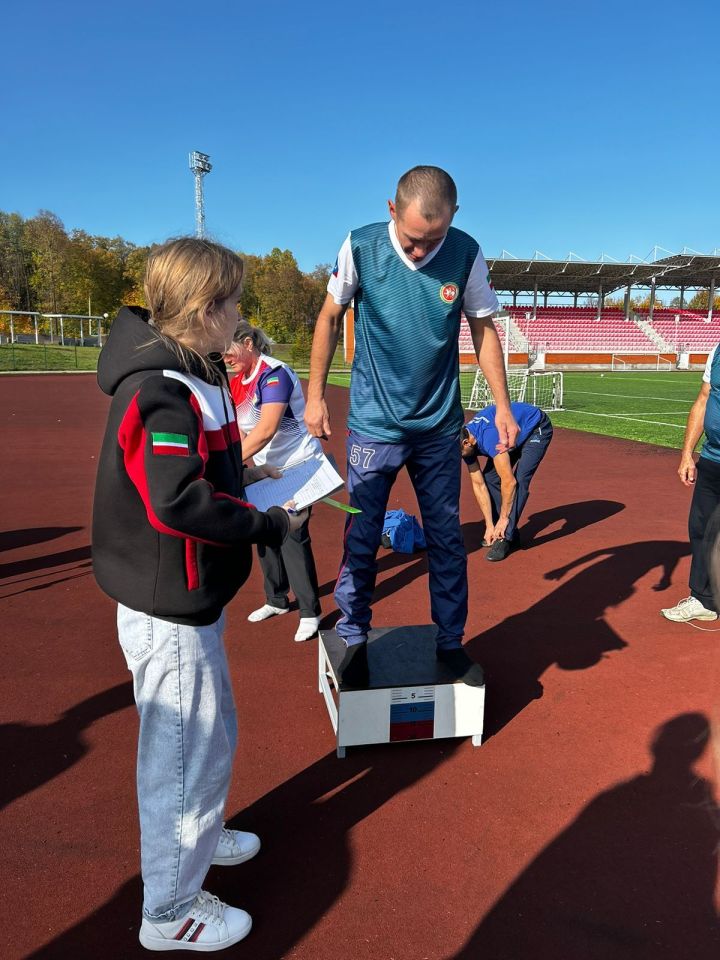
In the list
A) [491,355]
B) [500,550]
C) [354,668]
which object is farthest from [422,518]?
[500,550]

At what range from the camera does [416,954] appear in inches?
81.0

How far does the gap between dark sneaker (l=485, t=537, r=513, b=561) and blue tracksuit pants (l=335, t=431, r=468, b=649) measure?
2.88 meters

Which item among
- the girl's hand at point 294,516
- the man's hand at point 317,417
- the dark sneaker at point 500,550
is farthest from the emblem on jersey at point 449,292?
the dark sneaker at point 500,550

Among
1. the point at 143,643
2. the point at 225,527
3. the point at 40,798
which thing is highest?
the point at 225,527

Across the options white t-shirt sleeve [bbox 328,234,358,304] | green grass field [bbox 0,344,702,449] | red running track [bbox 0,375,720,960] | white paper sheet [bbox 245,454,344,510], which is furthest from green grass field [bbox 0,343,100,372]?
white paper sheet [bbox 245,454,344,510]

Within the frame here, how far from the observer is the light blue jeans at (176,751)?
187cm

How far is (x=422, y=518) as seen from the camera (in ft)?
10.6

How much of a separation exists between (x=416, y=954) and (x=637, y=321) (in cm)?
6690

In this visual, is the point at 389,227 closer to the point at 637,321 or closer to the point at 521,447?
the point at 521,447

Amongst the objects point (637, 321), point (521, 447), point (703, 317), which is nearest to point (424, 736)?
point (521, 447)

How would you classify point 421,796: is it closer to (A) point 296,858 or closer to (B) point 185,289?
(A) point 296,858

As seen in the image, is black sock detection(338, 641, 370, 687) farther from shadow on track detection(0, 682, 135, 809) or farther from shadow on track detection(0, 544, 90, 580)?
shadow on track detection(0, 544, 90, 580)

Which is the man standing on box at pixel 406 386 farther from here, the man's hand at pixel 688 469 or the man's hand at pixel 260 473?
the man's hand at pixel 688 469

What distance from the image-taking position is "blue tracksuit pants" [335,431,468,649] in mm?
3199
